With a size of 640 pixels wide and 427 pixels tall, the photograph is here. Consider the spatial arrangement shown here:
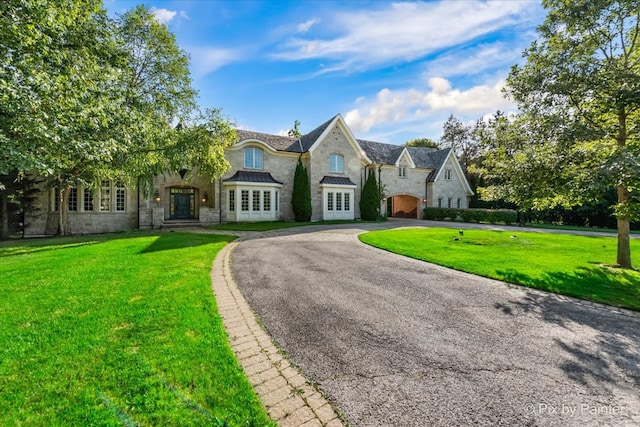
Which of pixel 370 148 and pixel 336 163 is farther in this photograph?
pixel 370 148

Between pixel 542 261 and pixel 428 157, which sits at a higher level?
pixel 428 157

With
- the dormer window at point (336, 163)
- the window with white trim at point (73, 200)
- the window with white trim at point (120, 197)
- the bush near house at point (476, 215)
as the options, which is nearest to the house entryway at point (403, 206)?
the bush near house at point (476, 215)

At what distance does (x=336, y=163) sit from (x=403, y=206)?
1271 cm

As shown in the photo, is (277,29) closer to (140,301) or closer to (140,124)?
(140,124)

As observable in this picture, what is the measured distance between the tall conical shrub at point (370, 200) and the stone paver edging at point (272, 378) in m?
22.4

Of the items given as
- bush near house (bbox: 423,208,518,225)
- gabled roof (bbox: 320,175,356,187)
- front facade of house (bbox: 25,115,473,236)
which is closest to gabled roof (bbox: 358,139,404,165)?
front facade of house (bbox: 25,115,473,236)

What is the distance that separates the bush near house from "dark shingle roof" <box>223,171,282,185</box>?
56.3 ft

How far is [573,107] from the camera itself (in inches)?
337

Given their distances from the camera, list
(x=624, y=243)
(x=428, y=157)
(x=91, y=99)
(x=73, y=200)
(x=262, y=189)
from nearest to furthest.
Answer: (x=91, y=99)
(x=624, y=243)
(x=73, y=200)
(x=262, y=189)
(x=428, y=157)

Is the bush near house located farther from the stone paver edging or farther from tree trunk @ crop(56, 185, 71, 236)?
tree trunk @ crop(56, 185, 71, 236)

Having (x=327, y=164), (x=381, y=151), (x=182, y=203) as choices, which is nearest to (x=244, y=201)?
(x=182, y=203)

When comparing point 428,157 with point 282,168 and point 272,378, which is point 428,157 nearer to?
point 282,168

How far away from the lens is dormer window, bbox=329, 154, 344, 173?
26234 millimetres

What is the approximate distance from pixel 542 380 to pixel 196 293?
18.4 feet
